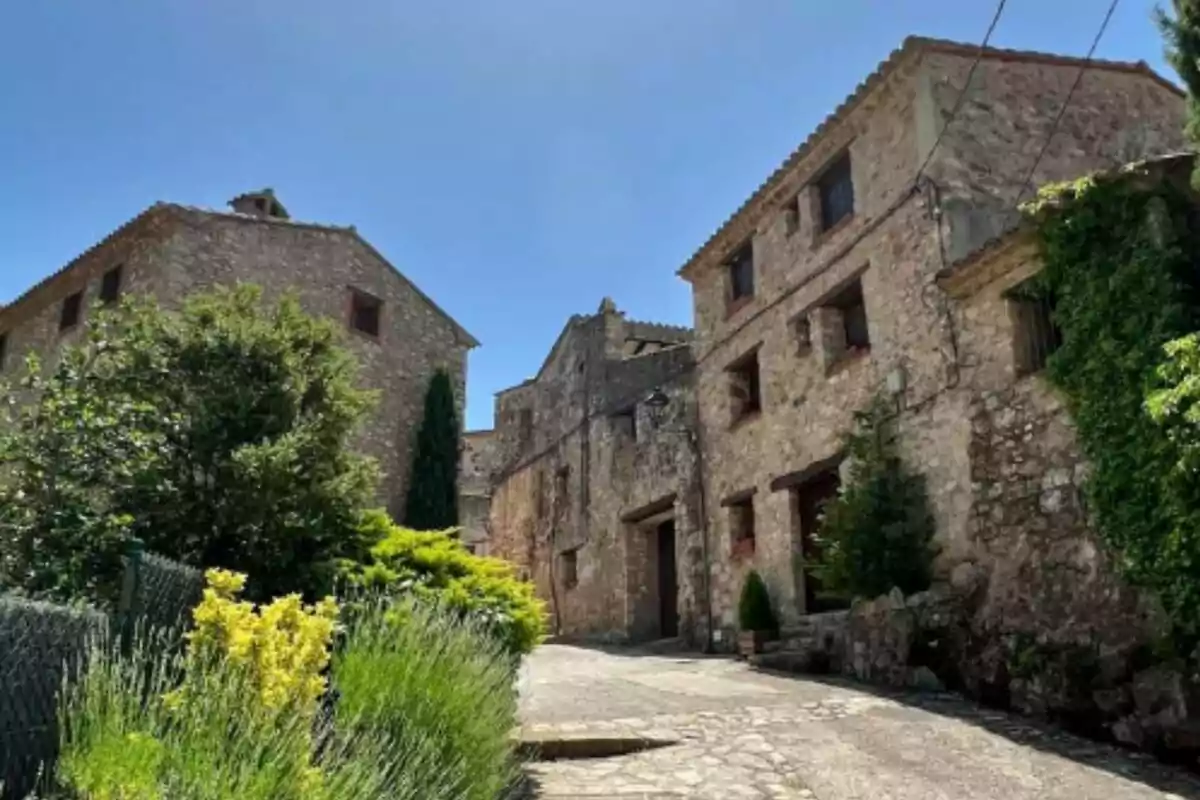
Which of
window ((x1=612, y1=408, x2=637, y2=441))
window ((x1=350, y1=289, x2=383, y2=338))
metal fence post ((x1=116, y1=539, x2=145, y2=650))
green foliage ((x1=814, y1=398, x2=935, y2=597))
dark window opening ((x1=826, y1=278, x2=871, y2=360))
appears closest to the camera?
metal fence post ((x1=116, y1=539, x2=145, y2=650))

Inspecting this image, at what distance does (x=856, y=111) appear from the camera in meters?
11.3

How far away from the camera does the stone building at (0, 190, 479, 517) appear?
48.3 feet

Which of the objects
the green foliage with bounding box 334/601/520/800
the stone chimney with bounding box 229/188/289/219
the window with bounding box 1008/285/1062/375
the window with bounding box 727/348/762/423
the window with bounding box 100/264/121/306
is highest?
the stone chimney with bounding box 229/188/289/219

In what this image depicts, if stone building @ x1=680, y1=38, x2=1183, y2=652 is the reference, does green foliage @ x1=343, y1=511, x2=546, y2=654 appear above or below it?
below

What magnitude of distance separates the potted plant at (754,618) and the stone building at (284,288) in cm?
696

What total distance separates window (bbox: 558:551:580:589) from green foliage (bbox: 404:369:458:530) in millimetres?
3120

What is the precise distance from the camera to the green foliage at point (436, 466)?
15.9 m

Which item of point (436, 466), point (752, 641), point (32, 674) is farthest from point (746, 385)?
point (32, 674)

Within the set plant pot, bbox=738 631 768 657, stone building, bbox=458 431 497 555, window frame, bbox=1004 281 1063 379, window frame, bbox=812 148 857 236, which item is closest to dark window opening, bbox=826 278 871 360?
window frame, bbox=812 148 857 236

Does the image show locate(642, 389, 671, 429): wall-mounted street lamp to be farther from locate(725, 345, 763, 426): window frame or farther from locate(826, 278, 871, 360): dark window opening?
locate(826, 278, 871, 360): dark window opening

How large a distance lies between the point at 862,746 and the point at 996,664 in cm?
253

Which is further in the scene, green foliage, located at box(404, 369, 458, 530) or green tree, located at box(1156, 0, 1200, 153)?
green foliage, located at box(404, 369, 458, 530)

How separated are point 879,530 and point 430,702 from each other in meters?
6.72

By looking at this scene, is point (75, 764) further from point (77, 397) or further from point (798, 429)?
point (798, 429)
